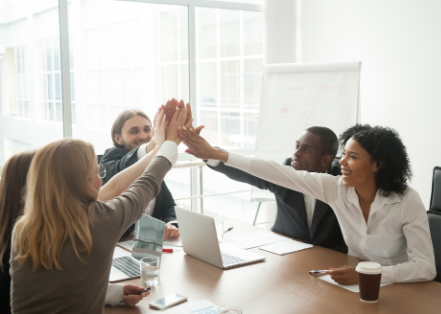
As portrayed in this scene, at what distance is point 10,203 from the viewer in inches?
56.1

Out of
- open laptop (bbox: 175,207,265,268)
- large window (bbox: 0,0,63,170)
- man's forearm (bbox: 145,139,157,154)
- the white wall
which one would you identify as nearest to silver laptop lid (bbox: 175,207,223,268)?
open laptop (bbox: 175,207,265,268)

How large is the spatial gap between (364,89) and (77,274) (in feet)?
10.9

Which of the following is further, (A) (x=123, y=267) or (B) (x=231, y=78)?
(B) (x=231, y=78)

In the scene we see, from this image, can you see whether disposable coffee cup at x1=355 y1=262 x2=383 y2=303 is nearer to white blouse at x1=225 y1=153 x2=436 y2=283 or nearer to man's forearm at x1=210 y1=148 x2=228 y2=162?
white blouse at x1=225 y1=153 x2=436 y2=283

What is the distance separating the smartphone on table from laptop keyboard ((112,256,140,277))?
276 mm

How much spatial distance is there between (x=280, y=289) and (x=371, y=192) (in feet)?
2.20

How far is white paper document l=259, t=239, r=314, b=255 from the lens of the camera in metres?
2.04

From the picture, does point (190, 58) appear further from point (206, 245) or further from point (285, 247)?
point (206, 245)

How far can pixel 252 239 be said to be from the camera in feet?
7.36

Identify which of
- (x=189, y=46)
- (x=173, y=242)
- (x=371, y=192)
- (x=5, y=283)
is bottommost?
(x=173, y=242)

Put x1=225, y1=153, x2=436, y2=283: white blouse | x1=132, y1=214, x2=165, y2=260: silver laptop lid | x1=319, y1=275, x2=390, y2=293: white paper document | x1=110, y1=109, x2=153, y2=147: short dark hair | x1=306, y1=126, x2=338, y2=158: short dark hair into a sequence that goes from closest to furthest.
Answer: x1=319, y1=275, x2=390, y2=293: white paper document, x1=225, y1=153, x2=436, y2=283: white blouse, x1=132, y1=214, x2=165, y2=260: silver laptop lid, x1=306, y1=126, x2=338, y2=158: short dark hair, x1=110, y1=109, x2=153, y2=147: short dark hair

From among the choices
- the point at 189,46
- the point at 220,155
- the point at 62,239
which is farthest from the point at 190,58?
the point at 62,239

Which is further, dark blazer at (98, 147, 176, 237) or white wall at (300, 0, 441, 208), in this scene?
white wall at (300, 0, 441, 208)

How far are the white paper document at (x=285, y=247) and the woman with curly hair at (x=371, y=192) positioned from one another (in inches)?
8.1
